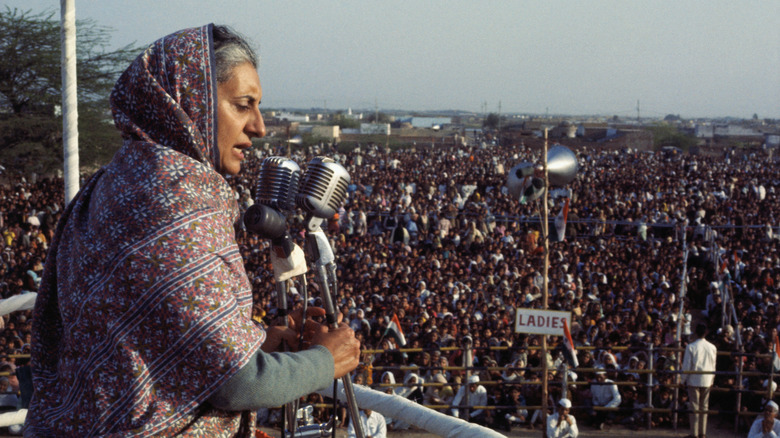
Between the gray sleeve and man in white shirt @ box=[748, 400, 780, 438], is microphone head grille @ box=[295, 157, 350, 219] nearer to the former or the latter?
the gray sleeve

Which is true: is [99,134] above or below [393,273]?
above

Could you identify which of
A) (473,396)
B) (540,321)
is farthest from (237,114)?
(473,396)

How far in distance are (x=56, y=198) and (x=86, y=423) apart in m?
17.7

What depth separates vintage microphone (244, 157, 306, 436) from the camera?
1424 mm

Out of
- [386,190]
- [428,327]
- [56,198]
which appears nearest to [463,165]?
[386,190]

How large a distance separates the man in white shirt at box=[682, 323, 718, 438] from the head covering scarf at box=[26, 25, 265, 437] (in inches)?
281

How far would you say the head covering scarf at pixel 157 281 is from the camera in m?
1.07

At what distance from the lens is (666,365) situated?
7.92 m

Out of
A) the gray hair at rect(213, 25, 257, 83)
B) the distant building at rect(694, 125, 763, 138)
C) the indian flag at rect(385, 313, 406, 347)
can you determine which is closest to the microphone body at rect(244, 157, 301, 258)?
the gray hair at rect(213, 25, 257, 83)

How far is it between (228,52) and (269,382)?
0.55 metres

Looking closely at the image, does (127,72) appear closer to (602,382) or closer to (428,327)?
(602,382)

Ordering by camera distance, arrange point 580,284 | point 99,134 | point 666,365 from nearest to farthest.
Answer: point 666,365 < point 580,284 < point 99,134

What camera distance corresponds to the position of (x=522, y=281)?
38.8 ft

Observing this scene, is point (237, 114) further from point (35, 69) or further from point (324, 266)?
point (35, 69)
